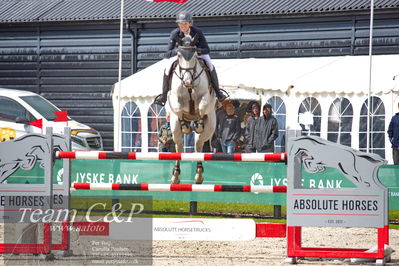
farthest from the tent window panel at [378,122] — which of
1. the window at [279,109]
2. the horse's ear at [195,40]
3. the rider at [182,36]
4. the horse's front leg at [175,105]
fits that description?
the horse's ear at [195,40]

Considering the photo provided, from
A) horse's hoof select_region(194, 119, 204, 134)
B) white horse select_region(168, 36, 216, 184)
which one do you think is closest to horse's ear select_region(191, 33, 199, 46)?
white horse select_region(168, 36, 216, 184)

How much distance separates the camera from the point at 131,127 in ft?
74.3

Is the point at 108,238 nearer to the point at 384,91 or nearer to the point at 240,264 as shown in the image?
the point at 240,264

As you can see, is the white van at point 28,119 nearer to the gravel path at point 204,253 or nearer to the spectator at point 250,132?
the spectator at point 250,132

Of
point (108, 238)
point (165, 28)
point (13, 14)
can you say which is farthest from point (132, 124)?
point (108, 238)

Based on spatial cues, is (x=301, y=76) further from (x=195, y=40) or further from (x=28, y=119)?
(x=195, y=40)

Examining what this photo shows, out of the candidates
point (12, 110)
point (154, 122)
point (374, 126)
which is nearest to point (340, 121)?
point (374, 126)

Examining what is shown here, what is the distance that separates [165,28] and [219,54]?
1.89 m

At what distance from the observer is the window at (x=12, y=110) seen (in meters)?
20.5

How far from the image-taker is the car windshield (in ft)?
68.8

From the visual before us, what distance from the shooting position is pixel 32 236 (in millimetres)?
9320

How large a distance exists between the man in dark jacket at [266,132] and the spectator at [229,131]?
0.54m

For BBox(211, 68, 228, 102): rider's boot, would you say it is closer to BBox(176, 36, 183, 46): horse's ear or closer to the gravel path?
BBox(176, 36, 183, 46): horse's ear

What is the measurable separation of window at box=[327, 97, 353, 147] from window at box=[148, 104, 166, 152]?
3.99 metres
